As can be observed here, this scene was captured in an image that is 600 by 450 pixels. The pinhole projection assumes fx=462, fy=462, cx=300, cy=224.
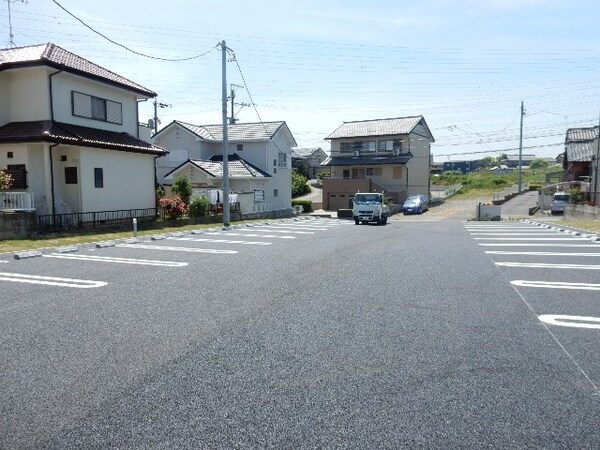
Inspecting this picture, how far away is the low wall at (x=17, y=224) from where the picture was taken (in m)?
14.5

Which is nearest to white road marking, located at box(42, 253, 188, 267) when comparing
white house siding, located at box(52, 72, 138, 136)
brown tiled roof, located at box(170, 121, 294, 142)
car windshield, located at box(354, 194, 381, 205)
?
white house siding, located at box(52, 72, 138, 136)

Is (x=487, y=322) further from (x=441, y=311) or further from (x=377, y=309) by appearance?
(x=377, y=309)

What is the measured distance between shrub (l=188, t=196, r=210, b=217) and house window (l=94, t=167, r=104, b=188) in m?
4.62

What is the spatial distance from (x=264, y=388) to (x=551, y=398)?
2320 millimetres

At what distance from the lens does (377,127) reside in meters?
47.6

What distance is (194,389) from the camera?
3828 mm

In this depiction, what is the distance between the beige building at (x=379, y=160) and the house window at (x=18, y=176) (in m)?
31.1

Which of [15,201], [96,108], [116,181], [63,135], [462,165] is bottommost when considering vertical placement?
[15,201]

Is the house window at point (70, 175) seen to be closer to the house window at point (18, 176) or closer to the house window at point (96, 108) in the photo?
the house window at point (18, 176)

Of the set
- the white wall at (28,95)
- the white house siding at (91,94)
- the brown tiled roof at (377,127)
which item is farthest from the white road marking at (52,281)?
the brown tiled roof at (377,127)

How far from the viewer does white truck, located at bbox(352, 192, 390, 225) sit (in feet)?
88.3

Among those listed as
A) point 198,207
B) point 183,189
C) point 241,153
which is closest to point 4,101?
point 183,189

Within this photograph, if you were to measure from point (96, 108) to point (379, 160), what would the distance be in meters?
30.4

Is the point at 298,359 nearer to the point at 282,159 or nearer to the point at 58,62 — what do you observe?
the point at 58,62
